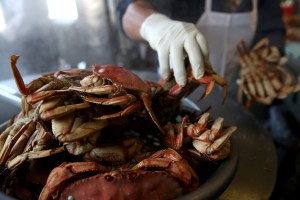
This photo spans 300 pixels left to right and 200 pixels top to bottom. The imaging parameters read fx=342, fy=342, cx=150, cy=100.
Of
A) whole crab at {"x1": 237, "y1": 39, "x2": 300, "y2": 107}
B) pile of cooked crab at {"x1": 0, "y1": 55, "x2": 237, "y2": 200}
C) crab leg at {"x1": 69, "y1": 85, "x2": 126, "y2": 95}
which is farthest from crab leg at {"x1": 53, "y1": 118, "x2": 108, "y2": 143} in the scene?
whole crab at {"x1": 237, "y1": 39, "x2": 300, "y2": 107}

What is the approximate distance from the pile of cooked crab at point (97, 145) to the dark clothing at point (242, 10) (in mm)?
1177

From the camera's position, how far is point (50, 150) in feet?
3.35

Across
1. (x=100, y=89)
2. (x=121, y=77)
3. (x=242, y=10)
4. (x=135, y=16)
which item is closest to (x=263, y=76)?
(x=242, y=10)

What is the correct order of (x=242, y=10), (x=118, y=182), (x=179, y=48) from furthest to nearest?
(x=242, y=10) < (x=179, y=48) < (x=118, y=182)

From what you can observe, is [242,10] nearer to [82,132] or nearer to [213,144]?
[213,144]

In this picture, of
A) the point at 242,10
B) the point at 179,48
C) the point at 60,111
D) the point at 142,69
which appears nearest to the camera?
the point at 60,111

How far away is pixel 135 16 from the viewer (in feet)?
6.33

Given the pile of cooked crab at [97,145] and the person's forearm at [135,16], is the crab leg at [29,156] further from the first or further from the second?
the person's forearm at [135,16]

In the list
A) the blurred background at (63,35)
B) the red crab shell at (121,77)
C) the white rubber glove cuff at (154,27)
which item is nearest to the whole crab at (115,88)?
the red crab shell at (121,77)

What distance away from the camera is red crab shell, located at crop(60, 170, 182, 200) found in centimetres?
88

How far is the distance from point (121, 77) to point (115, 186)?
36cm

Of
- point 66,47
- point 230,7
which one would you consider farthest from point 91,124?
point 66,47

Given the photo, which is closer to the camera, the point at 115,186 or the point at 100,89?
the point at 115,186

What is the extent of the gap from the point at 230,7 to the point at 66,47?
1.94 m
